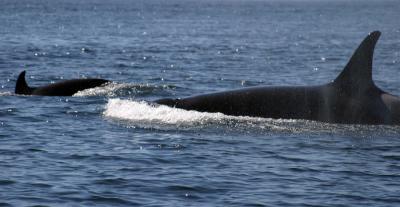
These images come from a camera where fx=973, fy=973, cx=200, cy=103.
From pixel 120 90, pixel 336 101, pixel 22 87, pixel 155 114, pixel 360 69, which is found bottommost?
pixel 155 114

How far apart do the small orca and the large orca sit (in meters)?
8.37

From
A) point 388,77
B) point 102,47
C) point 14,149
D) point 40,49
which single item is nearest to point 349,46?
point 102,47

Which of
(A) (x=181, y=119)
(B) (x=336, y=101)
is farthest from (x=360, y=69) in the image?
(A) (x=181, y=119)

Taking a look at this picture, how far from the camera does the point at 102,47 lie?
67750 millimetres

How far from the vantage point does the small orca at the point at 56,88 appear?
102 ft

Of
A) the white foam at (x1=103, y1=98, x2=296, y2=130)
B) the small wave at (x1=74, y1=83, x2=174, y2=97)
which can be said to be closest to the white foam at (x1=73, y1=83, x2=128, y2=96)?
the small wave at (x1=74, y1=83, x2=174, y2=97)

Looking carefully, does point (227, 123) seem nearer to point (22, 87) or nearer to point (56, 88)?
point (56, 88)

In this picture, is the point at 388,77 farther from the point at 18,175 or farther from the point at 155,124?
the point at 18,175

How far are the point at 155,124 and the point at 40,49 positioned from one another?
37273mm

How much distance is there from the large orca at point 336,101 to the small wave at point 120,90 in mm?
8009

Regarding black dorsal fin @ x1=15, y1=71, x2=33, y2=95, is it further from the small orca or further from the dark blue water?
the dark blue water

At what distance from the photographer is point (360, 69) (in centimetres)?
2283

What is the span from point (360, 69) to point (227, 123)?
342 centimetres

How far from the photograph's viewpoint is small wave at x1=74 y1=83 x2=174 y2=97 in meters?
31.7
